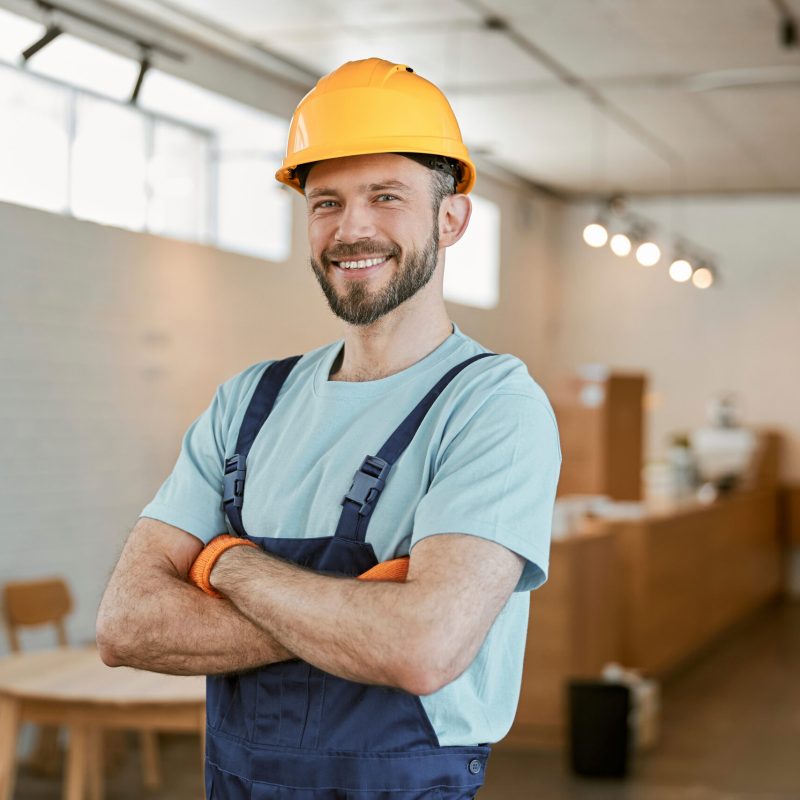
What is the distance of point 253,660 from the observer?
143cm

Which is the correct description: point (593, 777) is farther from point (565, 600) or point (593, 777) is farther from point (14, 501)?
point (14, 501)

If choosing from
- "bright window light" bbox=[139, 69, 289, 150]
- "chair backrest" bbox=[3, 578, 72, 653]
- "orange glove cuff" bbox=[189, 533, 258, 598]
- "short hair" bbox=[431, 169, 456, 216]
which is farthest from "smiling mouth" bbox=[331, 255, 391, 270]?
"bright window light" bbox=[139, 69, 289, 150]

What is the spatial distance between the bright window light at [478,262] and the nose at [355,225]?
7270 millimetres

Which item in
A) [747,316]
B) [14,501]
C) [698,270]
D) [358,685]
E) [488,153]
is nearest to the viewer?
[358,685]

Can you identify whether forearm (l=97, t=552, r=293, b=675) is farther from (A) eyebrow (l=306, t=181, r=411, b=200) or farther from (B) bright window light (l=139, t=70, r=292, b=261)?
(B) bright window light (l=139, t=70, r=292, b=261)

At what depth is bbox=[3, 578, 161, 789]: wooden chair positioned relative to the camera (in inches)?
169

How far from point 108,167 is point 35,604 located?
1662 mm

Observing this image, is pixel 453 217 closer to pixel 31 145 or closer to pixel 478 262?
pixel 31 145

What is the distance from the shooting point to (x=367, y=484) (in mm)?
1410

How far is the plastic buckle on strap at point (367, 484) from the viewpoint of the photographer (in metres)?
1.41

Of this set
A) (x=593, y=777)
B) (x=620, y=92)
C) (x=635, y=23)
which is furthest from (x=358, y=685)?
(x=620, y=92)

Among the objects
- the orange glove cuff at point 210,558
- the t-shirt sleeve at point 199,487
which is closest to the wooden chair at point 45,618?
the t-shirt sleeve at point 199,487

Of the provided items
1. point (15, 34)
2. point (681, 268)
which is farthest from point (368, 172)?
point (681, 268)

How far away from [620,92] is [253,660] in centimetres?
615
